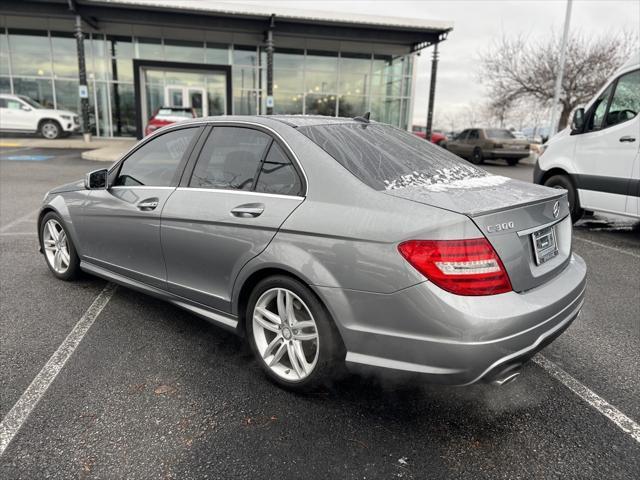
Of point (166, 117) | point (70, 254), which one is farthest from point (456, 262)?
point (166, 117)

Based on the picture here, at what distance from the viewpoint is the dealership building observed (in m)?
19.8

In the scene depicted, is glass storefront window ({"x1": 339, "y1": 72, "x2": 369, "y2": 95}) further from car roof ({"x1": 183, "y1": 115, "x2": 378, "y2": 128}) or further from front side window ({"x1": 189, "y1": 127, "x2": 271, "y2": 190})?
front side window ({"x1": 189, "y1": 127, "x2": 271, "y2": 190})

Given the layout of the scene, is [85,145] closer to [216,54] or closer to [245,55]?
[216,54]

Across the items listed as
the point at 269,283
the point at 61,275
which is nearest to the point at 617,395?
the point at 269,283

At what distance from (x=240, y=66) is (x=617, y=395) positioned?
2339cm

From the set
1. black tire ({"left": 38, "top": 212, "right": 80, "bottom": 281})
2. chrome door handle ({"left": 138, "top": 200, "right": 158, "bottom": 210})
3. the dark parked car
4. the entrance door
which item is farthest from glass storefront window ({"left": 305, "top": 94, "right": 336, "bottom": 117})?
chrome door handle ({"left": 138, "top": 200, "right": 158, "bottom": 210})

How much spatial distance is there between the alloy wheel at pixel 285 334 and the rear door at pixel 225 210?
0.27m

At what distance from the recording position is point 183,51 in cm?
2295

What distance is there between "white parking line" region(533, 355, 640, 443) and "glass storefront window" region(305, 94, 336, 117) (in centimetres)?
2239

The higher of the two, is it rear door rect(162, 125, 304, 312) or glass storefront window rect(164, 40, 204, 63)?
glass storefront window rect(164, 40, 204, 63)

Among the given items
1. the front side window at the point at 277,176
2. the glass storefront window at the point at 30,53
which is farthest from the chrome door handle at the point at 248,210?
the glass storefront window at the point at 30,53

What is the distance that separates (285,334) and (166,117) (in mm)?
15939

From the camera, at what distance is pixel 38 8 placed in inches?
760

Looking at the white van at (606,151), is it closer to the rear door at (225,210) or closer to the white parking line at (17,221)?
the rear door at (225,210)
